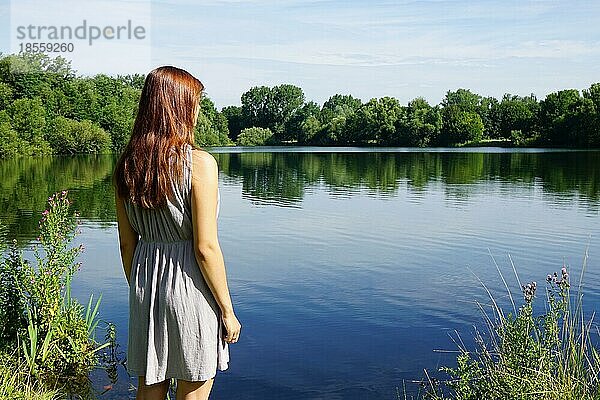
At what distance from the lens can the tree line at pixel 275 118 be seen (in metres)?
54.9

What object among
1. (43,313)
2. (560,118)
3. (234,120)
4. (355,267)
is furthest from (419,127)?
(43,313)

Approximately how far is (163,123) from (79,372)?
3728 millimetres

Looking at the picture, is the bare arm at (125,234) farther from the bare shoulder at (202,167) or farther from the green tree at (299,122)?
the green tree at (299,122)

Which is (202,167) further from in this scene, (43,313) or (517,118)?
(517,118)

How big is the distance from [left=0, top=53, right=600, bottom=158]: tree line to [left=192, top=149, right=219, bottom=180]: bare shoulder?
4827cm

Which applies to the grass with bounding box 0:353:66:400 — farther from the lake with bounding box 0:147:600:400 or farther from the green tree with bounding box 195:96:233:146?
the green tree with bounding box 195:96:233:146

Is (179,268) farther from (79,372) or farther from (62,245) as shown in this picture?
(79,372)

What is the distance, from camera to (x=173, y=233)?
3152mm

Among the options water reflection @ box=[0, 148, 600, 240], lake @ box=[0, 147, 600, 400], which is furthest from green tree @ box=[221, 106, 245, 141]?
lake @ box=[0, 147, 600, 400]

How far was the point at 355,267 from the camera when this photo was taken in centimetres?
1141

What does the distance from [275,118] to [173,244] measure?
99.7 m

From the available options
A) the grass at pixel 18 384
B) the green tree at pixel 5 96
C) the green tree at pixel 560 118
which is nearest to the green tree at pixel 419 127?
the green tree at pixel 560 118

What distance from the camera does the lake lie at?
278 inches

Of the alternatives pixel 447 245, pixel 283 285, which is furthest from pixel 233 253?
pixel 447 245
